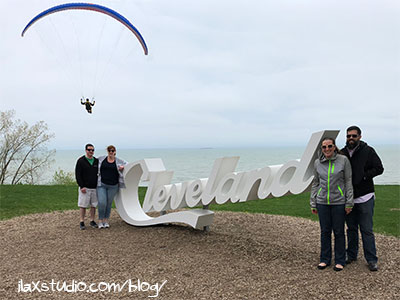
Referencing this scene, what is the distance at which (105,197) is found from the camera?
8.41 metres

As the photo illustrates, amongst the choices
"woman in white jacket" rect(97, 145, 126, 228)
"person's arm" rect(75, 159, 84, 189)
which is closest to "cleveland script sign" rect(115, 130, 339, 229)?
"woman in white jacket" rect(97, 145, 126, 228)

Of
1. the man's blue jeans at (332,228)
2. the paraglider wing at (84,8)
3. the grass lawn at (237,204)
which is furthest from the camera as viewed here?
the paraglider wing at (84,8)

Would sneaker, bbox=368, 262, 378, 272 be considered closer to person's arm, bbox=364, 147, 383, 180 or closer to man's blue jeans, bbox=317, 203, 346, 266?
man's blue jeans, bbox=317, 203, 346, 266

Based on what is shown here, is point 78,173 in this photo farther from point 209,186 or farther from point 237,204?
point 237,204

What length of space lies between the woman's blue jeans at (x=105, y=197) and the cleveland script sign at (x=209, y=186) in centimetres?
40

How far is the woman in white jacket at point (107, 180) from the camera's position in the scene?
831 cm

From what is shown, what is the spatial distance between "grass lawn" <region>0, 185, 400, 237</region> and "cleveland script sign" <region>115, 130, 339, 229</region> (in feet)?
13.5

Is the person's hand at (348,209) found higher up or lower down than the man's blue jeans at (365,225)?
higher up

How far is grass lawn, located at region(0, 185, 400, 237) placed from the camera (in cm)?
989

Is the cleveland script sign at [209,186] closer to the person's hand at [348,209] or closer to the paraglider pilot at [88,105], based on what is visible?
the person's hand at [348,209]

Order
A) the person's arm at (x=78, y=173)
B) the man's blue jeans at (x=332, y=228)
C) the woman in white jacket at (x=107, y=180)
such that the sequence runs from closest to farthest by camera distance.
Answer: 1. the man's blue jeans at (x=332, y=228)
2. the person's arm at (x=78, y=173)
3. the woman in white jacket at (x=107, y=180)

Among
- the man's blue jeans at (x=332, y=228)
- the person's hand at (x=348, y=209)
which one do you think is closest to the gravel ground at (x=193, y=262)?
Result: the man's blue jeans at (x=332, y=228)

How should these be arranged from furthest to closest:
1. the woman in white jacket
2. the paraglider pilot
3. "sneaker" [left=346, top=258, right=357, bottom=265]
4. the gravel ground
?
the paraglider pilot → the woman in white jacket → "sneaker" [left=346, top=258, right=357, bottom=265] → the gravel ground

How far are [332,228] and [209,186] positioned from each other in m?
2.39
